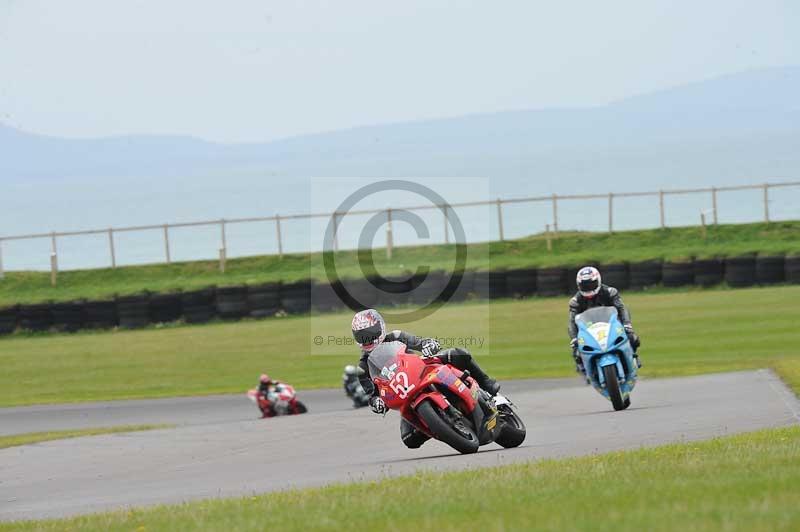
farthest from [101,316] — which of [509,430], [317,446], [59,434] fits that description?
[509,430]

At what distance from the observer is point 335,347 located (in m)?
31.9

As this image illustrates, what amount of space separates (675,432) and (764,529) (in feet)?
21.4

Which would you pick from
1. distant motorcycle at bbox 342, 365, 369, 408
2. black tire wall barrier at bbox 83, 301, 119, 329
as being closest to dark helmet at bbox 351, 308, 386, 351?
distant motorcycle at bbox 342, 365, 369, 408

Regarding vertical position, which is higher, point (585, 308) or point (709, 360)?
point (585, 308)

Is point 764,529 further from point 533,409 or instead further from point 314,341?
point 314,341

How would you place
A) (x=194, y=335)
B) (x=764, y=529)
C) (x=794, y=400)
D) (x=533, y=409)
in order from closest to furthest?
1. (x=764, y=529)
2. (x=794, y=400)
3. (x=533, y=409)
4. (x=194, y=335)

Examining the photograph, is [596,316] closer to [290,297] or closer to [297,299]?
[297,299]

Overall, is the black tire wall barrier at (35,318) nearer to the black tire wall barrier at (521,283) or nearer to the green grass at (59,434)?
the black tire wall barrier at (521,283)

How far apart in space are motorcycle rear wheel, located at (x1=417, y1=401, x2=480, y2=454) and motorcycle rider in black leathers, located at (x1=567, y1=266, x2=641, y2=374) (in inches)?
150

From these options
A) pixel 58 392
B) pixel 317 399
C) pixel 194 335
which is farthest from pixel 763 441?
pixel 194 335

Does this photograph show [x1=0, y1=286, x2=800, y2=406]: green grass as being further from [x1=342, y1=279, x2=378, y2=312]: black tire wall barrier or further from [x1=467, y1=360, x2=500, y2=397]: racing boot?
[x1=467, y1=360, x2=500, y2=397]: racing boot

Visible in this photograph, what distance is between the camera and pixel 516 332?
3056cm

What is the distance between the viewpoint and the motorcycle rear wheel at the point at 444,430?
37.0 ft

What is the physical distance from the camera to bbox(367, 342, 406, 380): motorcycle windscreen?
11516 mm
